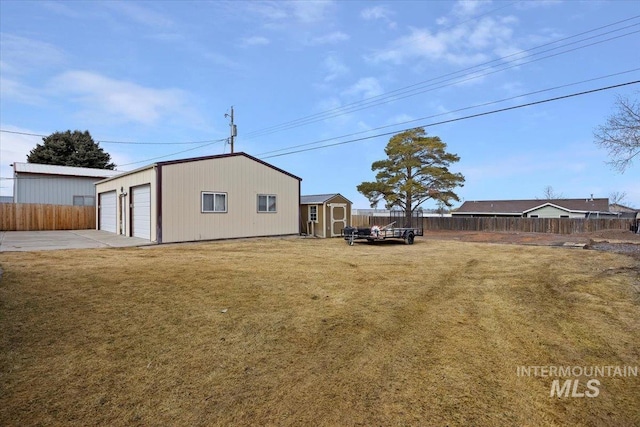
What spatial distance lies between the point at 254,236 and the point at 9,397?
51.7 ft

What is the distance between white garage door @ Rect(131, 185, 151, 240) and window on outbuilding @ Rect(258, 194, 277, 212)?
5.54 metres

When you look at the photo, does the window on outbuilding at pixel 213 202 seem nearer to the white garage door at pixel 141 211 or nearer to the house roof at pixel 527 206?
the white garage door at pixel 141 211

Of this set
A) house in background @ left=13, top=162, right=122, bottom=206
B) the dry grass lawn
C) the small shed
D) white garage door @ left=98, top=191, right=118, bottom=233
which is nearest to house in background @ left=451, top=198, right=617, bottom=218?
the small shed

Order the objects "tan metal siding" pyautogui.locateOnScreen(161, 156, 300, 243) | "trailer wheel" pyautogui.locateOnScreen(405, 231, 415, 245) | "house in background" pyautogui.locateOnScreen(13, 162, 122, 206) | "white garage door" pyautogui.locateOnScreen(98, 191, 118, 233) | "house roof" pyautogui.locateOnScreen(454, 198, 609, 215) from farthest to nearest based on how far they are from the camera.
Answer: "house roof" pyautogui.locateOnScreen(454, 198, 609, 215) → "house in background" pyautogui.locateOnScreen(13, 162, 122, 206) → "white garage door" pyautogui.locateOnScreen(98, 191, 118, 233) → "trailer wheel" pyautogui.locateOnScreen(405, 231, 415, 245) → "tan metal siding" pyautogui.locateOnScreen(161, 156, 300, 243)

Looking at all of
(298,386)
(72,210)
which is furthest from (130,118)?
(298,386)

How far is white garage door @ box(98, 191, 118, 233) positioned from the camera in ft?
68.5

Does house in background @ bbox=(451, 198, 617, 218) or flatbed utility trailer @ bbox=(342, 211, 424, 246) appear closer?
flatbed utility trailer @ bbox=(342, 211, 424, 246)

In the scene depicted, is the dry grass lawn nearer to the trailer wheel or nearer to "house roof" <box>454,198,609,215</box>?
the trailer wheel

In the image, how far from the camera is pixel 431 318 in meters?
5.06

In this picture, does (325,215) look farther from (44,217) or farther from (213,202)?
(44,217)

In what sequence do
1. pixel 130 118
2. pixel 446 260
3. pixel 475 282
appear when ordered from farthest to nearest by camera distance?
pixel 130 118 < pixel 446 260 < pixel 475 282

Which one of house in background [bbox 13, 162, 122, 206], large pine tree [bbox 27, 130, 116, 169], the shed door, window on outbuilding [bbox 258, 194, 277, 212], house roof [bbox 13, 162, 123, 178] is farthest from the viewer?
large pine tree [bbox 27, 130, 116, 169]

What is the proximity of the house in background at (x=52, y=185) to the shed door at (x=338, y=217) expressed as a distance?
20577 millimetres

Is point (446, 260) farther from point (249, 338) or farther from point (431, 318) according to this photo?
point (249, 338)
